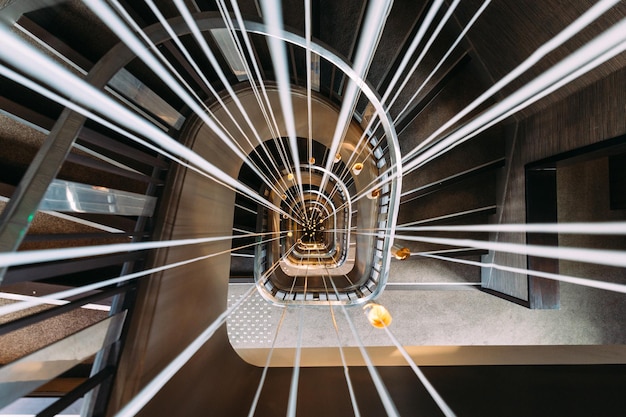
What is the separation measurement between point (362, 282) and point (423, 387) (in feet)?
6.27

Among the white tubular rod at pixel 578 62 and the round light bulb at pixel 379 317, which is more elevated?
the white tubular rod at pixel 578 62

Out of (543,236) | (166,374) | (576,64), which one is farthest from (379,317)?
(576,64)

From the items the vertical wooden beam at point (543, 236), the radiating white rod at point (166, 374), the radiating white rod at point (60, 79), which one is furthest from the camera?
the vertical wooden beam at point (543, 236)

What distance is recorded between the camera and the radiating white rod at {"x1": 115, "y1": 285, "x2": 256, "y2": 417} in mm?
1308

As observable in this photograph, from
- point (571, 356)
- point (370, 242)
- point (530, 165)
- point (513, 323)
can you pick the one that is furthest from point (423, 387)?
point (513, 323)

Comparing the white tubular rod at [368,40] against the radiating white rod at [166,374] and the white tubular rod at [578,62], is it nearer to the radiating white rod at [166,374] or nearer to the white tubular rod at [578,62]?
the white tubular rod at [578,62]

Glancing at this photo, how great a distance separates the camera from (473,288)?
296cm

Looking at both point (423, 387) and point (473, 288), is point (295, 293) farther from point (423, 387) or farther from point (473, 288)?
point (423, 387)

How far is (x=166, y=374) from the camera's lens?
60.0 inches

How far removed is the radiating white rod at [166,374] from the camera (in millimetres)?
1308

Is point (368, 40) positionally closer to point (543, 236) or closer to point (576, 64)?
point (576, 64)

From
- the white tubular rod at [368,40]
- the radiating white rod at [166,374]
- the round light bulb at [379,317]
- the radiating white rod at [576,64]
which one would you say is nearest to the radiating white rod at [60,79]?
the radiating white rod at [166,374]

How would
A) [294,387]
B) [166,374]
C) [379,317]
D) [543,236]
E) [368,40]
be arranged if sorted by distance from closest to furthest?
1. [294,387]
2. [379,317]
3. [166,374]
4. [368,40]
5. [543,236]

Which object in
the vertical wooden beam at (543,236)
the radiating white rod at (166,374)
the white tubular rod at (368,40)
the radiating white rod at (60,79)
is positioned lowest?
the radiating white rod at (166,374)
